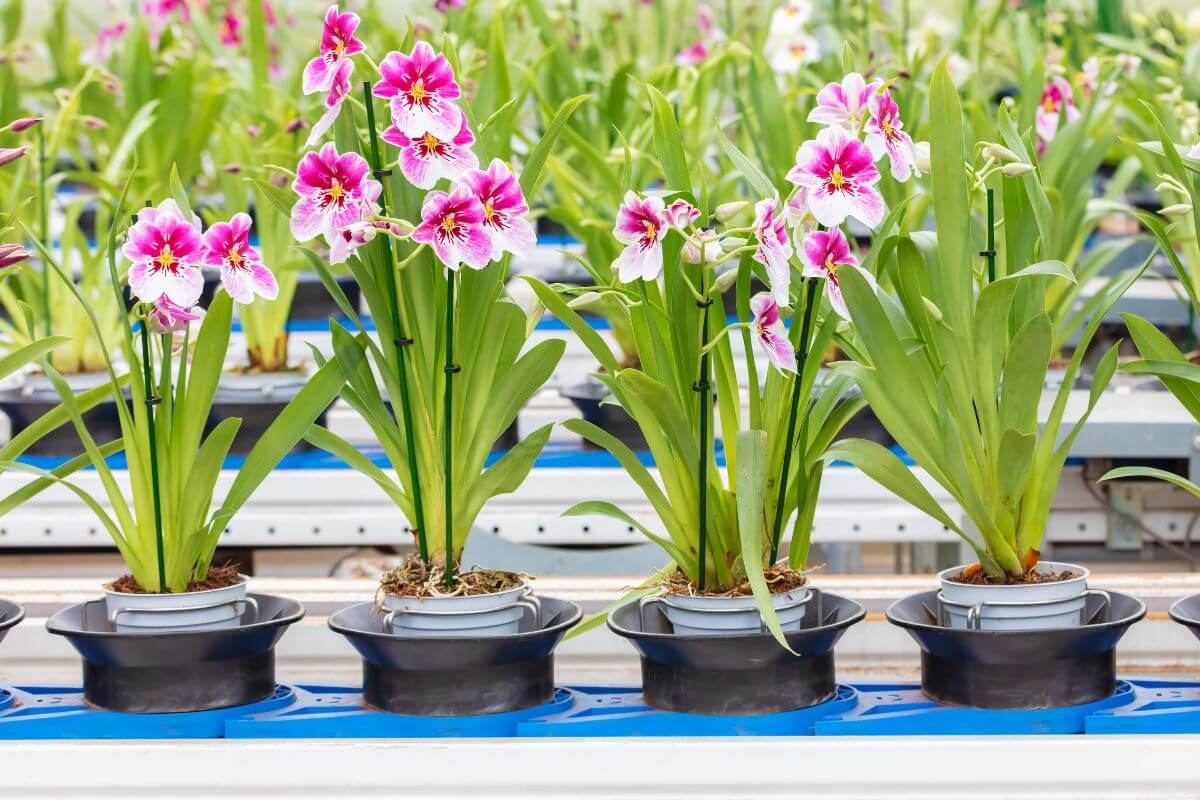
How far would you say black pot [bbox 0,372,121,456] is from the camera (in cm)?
203

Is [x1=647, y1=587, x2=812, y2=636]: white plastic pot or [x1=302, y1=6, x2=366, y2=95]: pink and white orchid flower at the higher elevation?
[x1=302, y1=6, x2=366, y2=95]: pink and white orchid flower

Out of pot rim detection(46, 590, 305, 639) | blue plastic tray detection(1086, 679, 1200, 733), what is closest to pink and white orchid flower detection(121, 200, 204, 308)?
Answer: pot rim detection(46, 590, 305, 639)

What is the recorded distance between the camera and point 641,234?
1034mm

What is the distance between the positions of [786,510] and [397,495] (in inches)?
12.5

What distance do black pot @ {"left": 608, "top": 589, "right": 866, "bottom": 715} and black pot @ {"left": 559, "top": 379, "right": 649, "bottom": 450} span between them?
0.83 m

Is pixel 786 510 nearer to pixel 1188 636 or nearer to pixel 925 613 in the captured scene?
pixel 925 613

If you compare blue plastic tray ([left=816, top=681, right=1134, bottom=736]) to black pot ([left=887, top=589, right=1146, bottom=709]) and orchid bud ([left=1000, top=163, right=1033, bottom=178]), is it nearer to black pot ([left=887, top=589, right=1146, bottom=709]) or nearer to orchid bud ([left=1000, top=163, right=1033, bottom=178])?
black pot ([left=887, top=589, right=1146, bottom=709])

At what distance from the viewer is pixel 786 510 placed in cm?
119

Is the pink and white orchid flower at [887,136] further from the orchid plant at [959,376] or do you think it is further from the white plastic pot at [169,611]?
the white plastic pot at [169,611]

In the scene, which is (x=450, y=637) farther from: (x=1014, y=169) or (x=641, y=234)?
(x=1014, y=169)

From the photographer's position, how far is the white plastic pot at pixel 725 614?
42.8 inches

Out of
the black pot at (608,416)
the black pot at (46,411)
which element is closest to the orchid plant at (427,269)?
the black pot at (608,416)

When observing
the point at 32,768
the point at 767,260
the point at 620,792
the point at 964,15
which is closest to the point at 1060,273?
the point at 767,260

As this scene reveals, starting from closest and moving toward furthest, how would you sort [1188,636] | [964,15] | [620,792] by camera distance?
1. [620,792]
2. [1188,636]
3. [964,15]
